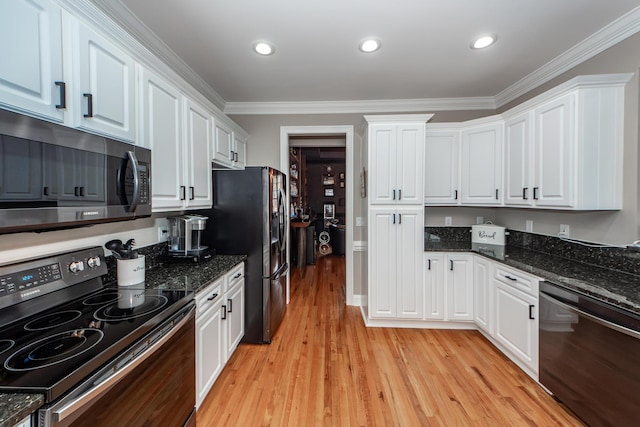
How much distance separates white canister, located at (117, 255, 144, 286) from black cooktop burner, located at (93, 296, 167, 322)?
0.66 feet

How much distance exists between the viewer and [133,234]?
1945 millimetres

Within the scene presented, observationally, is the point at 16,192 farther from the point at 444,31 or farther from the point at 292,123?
the point at 292,123

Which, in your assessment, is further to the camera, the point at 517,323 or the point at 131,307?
the point at 517,323

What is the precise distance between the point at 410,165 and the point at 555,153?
1.17 m

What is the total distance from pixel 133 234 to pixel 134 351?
1170mm

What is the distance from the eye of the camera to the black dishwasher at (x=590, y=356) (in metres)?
1.37

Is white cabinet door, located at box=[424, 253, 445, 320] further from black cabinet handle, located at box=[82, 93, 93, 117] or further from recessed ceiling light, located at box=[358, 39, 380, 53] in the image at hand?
black cabinet handle, located at box=[82, 93, 93, 117]

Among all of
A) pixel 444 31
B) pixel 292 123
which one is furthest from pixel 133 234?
pixel 444 31

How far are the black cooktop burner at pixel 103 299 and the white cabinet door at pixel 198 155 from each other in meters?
0.77

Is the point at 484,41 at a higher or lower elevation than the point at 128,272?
higher

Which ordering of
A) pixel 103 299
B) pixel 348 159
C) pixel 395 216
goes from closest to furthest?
pixel 103 299 < pixel 395 216 < pixel 348 159

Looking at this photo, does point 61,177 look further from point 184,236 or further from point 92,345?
point 184,236

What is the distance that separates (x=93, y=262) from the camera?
1.53 meters

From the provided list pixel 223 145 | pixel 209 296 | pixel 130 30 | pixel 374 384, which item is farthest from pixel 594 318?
pixel 130 30
